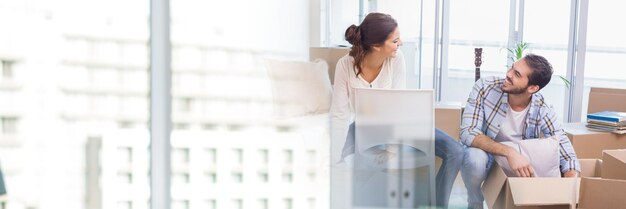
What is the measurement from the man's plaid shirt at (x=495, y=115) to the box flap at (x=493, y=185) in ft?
0.42

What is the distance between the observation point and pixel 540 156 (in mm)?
2098

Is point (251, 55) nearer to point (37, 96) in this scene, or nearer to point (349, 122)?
point (349, 122)

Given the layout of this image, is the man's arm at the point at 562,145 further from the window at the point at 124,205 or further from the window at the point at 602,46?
the window at the point at 602,46

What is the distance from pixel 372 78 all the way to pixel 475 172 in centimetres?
42

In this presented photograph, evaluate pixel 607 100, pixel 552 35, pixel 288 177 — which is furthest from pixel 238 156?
pixel 552 35

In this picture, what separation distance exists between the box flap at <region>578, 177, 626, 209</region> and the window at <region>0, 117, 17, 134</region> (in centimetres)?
136

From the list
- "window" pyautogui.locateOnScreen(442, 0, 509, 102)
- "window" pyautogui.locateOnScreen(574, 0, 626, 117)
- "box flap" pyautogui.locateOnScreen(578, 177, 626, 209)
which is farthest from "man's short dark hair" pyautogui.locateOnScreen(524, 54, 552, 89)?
"window" pyautogui.locateOnScreen(442, 0, 509, 102)

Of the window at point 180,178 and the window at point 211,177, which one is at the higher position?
the window at point 180,178

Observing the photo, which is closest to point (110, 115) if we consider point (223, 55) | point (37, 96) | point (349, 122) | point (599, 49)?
point (37, 96)

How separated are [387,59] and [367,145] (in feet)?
0.93

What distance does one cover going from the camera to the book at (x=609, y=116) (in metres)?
2.61

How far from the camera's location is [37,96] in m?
1.78

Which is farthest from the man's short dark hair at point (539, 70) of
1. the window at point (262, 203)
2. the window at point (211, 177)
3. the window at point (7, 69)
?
the window at point (7, 69)

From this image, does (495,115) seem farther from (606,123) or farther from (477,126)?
(606,123)
